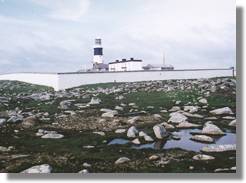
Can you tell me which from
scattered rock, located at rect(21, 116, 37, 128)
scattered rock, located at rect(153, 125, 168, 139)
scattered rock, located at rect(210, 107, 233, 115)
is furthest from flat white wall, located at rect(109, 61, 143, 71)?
scattered rock, located at rect(21, 116, 37, 128)

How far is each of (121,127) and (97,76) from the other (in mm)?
819

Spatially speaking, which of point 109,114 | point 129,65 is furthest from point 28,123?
point 129,65

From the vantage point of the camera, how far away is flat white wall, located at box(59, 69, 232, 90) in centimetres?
487

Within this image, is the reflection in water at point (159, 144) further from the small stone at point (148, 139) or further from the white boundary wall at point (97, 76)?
the white boundary wall at point (97, 76)

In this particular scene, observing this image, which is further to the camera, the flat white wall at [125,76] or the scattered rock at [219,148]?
the flat white wall at [125,76]

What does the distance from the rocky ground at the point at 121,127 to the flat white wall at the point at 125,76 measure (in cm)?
7

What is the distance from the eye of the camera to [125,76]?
5.21m

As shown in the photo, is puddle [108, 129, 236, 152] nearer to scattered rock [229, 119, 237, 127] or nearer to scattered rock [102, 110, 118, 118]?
scattered rock [229, 119, 237, 127]

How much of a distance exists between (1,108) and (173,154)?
2097mm

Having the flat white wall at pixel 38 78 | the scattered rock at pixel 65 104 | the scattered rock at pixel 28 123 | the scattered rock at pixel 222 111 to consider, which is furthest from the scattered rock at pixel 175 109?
the scattered rock at pixel 28 123

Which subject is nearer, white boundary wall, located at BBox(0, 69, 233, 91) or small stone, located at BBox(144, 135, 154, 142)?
small stone, located at BBox(144, 135, 154, 142)

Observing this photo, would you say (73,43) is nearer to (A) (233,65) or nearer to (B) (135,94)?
(B) (135,94)

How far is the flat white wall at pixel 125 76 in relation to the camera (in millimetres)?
4867

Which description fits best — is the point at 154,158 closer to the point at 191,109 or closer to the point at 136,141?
the point at 136,141
